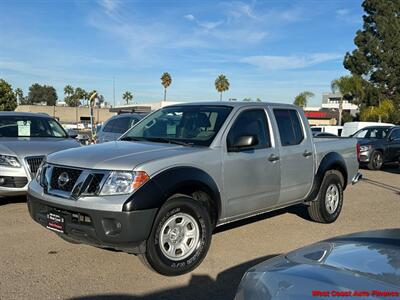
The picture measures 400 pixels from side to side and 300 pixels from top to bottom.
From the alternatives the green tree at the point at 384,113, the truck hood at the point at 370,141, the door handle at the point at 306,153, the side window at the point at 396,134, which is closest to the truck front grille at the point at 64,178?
the door handle at the point at 306,153

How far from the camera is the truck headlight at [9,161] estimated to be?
755 cm

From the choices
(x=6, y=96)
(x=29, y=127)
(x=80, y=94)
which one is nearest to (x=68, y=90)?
(x=80, y=94)

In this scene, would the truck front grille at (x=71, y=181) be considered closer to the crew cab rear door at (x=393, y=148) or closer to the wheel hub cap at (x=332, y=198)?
the wheel hub cap at (x=332, y=198)

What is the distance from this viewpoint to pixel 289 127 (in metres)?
6.61

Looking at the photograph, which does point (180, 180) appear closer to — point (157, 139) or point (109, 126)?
point (157, 139)

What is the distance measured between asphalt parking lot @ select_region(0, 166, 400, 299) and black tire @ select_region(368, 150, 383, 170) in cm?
883

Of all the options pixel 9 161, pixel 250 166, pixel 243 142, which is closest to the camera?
pixel 243 142

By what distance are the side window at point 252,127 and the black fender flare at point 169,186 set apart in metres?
0.68

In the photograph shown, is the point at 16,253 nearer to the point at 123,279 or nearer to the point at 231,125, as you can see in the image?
the point at 123,279

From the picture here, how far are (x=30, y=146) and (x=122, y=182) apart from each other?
417cm

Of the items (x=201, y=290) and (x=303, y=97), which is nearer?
(x=201, y=290)

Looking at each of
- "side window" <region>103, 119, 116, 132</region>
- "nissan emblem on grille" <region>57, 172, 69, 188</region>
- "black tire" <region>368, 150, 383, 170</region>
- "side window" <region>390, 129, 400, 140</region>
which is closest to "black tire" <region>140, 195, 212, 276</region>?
"nissan emblem on grille" <region>57, 172, 69, 188</region>

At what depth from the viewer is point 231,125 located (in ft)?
18.3

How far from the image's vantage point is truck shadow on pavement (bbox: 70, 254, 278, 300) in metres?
Result: 4.14
